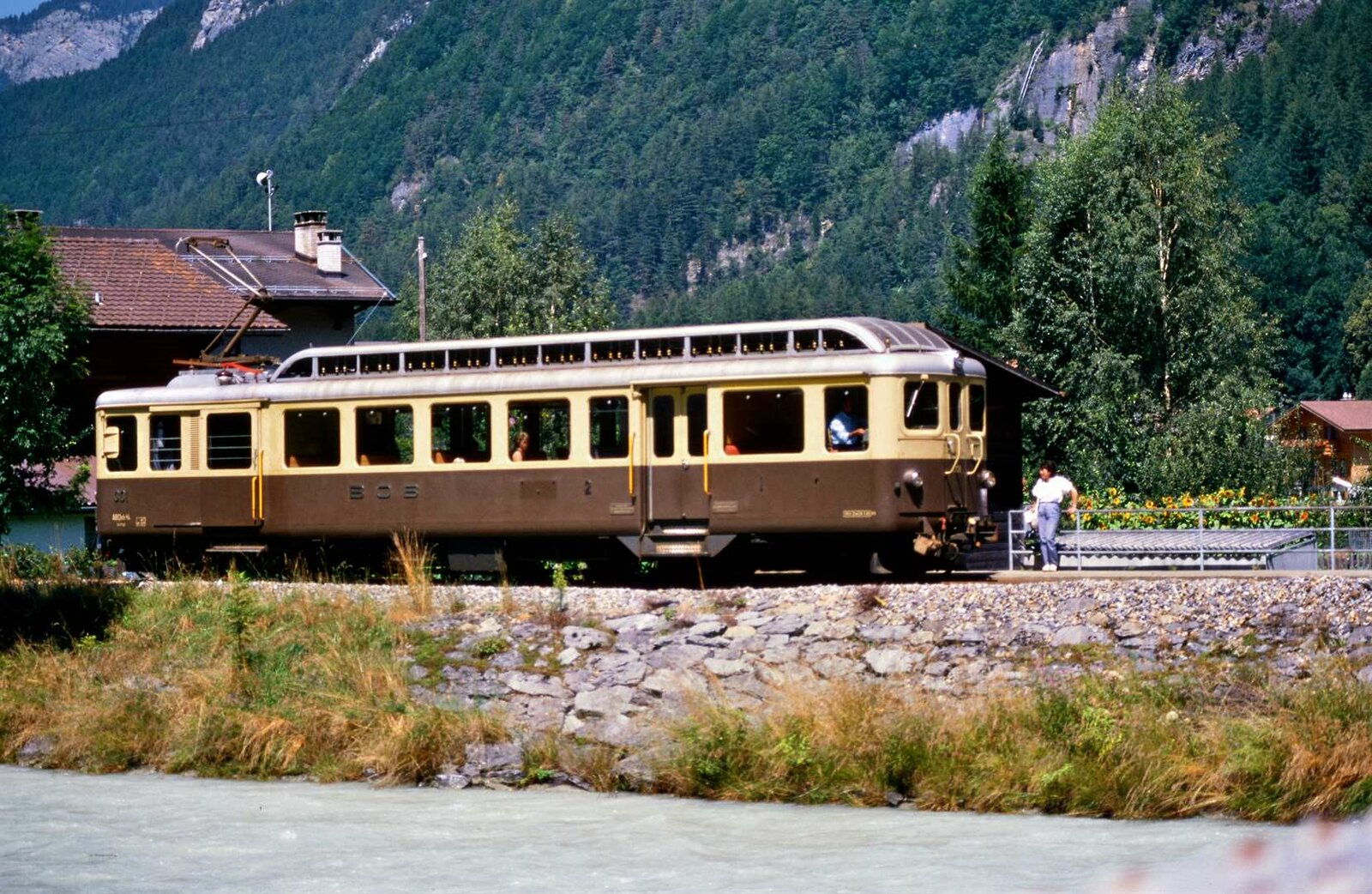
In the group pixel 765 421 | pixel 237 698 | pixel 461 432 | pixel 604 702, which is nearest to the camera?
pixel 604 702

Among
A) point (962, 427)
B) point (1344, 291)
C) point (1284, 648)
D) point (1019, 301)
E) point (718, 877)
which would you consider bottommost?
point (718, 877)

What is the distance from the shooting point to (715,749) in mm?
16078

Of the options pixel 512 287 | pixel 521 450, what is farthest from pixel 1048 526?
pixel 512 287

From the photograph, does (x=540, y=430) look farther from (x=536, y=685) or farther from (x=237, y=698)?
(x=237, y=698)

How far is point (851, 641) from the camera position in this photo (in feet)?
62.2

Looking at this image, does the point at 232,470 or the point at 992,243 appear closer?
the point at 232,470

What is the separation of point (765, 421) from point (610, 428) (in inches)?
76.1

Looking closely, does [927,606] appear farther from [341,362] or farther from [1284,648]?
[341,362]

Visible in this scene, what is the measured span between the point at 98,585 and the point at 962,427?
→ 35.4 ft

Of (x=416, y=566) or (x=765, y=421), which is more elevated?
(x=765, y=421)

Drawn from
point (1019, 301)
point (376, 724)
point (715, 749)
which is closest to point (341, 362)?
point (376, 724)

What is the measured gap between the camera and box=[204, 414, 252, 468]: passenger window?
24.6 m

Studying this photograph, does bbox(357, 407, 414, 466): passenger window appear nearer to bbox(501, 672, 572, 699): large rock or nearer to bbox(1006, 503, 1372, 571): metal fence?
bbox(501, 672, 572, 699): large rock

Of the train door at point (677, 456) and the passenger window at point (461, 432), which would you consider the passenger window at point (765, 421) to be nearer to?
the train door at point (677, 456)
